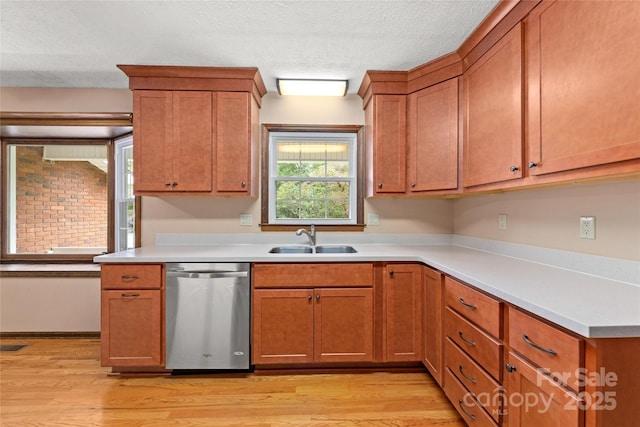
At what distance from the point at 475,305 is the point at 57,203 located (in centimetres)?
402

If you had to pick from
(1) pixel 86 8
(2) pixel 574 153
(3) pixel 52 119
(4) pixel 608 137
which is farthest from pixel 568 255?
(3) pixel 52 119

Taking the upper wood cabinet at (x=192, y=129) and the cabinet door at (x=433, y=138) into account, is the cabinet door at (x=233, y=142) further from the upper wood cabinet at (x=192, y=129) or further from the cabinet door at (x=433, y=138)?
the cabinet door at (x=433, y=138)

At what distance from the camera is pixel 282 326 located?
2.22m

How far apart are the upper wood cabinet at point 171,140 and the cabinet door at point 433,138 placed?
5.56ft

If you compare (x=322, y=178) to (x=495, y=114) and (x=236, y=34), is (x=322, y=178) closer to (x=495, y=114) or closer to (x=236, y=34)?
(x=236, y=34)

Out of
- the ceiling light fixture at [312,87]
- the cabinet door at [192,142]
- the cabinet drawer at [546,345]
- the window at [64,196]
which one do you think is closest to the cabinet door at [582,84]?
the cabinet drawer at [546,345]

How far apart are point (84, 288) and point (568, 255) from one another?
12.8 ft

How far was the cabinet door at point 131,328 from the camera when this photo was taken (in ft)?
7.14

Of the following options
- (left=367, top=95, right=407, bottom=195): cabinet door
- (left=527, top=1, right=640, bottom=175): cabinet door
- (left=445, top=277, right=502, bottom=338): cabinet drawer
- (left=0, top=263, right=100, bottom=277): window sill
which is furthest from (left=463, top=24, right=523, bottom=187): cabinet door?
(left=0, top=263, right=100, bottom=277): window sill

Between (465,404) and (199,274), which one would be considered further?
(199,274)

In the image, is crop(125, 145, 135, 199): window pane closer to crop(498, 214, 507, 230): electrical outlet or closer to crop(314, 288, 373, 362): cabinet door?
crop(314, 288, 373, 362): cabinet door

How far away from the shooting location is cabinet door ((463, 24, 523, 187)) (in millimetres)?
1634

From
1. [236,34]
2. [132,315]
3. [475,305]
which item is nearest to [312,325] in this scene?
[475,305]

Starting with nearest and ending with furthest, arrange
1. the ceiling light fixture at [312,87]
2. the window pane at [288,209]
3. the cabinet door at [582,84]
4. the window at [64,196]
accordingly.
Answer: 1. the cabinet door at [582,84]
2. the ceiling light fixture at [312,87]
3. the window pane at [288,209]
4. the window at [64,196]
